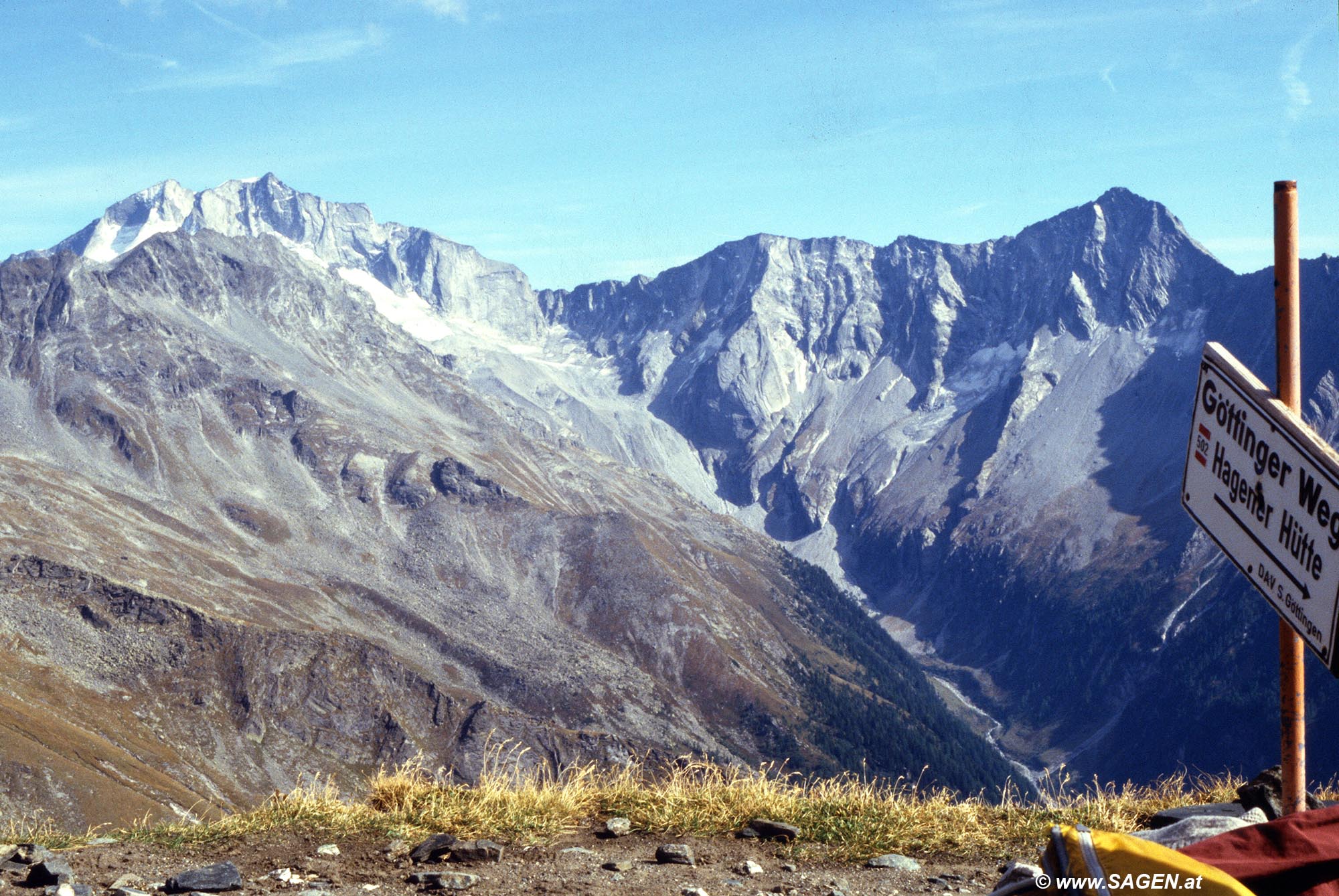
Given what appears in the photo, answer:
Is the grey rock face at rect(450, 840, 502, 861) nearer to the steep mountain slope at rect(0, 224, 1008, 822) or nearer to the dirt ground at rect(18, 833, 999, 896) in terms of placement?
the dirt ground at rect(18, 833, 999, 896)

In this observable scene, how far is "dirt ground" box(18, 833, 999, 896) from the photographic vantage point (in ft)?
25.4

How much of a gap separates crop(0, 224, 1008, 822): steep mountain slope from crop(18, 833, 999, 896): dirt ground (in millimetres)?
61768

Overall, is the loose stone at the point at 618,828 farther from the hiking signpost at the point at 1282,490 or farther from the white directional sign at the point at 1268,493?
the white directional sign at the point at 1268,493

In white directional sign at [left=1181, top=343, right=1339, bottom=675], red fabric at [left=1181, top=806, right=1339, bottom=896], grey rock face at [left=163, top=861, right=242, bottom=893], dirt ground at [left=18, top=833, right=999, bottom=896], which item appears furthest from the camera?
dirt ground at [left=18, top=833, right=999, bottom=896]

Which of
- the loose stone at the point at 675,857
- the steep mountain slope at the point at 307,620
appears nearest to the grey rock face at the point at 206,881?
the loose stone at the point at 675,857

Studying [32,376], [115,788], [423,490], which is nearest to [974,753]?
[423,490]

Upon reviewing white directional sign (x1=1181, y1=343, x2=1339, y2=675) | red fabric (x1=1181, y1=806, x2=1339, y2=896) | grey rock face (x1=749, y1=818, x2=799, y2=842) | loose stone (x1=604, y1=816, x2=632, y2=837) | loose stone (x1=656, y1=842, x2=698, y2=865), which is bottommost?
loose stone (x1=604, y1=816, x2=632, y2=837)

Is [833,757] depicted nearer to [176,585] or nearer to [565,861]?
[176,585]

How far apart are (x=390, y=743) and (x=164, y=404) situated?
104 metres

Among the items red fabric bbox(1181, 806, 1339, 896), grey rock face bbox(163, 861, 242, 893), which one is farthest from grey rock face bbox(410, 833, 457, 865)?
red fabric bbox(1181, 806, 1339, 896)

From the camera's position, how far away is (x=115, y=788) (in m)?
70.2

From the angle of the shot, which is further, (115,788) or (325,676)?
(325,676)

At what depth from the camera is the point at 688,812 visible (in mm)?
9602

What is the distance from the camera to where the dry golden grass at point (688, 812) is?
895 centimetres
